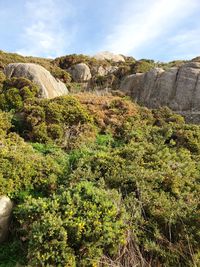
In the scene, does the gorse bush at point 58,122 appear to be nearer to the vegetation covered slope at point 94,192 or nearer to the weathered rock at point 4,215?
the vegetation covered slope at point 94,192

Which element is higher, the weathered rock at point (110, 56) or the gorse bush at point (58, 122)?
the weathered rock at point (110, 56)

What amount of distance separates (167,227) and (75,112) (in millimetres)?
6303

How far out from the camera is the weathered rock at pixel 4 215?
5.59 metres

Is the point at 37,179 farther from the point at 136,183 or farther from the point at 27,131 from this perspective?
the point at 27,131

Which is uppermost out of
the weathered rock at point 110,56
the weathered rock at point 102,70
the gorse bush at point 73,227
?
the weathered rock at point 110,56

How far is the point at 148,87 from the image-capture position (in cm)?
1842

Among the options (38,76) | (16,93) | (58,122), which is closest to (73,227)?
(58,122)

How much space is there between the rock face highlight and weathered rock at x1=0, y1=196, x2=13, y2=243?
469 inches

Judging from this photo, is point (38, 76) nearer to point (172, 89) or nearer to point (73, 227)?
point (172, 89)

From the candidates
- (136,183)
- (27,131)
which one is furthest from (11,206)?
(27,131)

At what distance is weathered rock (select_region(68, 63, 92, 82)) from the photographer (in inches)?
1032

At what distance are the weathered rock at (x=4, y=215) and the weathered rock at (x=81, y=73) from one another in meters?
20.8

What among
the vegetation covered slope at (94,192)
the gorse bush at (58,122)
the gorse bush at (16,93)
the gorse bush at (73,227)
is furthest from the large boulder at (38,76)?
the gorse bush at (73,227)

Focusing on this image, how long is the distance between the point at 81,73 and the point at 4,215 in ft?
71.8
